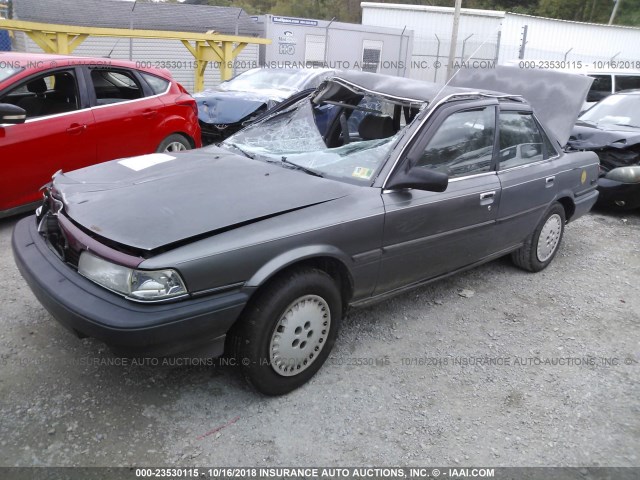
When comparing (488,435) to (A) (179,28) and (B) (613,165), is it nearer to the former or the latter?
(B) (613,165)

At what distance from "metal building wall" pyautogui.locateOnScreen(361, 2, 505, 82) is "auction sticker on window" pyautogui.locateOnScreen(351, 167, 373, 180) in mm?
19170

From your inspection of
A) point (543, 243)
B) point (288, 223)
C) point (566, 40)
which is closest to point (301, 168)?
point (288, 223)

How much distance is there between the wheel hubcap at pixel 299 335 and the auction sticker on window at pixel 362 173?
82cm

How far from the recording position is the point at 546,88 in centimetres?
513

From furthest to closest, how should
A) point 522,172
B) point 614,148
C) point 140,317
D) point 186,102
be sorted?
point 614,148 < point 186,102 < point 522,172 < point 140,317

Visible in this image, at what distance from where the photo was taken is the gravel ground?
253 cm

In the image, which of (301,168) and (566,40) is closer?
(301,168)

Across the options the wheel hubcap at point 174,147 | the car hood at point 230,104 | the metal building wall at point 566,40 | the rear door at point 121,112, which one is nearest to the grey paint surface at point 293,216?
the rear door at point 121,112

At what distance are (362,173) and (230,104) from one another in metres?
5.37

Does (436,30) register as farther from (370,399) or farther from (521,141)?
(370,399)

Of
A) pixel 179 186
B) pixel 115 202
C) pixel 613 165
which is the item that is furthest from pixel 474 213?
pixel 613 165

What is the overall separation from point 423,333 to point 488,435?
3.32 feet

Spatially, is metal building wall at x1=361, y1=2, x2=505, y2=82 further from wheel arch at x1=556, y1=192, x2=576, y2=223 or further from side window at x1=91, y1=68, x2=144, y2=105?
wheel arch at x1=556, y1=192, x2=576, y2=223

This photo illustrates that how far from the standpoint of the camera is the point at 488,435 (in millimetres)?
2744
